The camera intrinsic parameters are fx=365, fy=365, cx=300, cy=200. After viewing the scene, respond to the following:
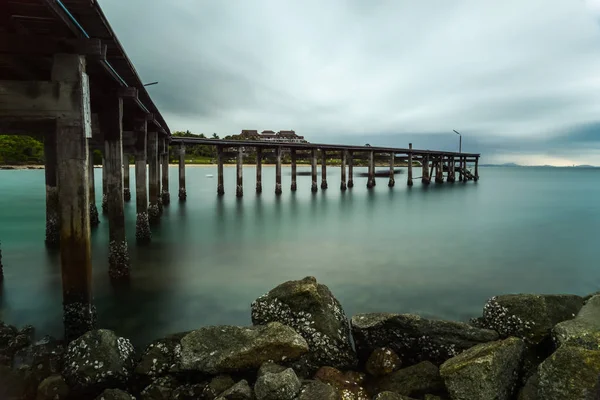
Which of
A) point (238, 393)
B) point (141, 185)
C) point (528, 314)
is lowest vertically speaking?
point (238, 393)

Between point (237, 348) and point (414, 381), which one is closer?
point (414, 381)

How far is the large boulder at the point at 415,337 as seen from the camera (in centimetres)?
496

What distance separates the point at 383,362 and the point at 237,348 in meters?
1.96

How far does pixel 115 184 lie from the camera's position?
9000 millimetres

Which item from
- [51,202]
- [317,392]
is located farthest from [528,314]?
[51,202]

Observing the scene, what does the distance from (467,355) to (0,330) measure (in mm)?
6900

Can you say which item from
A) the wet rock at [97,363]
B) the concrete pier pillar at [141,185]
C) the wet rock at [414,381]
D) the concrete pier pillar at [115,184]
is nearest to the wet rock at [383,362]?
the wet rock at [414,381]

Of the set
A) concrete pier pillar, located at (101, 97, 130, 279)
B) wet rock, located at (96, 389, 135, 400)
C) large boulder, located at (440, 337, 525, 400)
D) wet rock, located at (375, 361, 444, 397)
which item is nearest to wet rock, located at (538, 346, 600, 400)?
large boulder, located at (440, 337, 525, 400)

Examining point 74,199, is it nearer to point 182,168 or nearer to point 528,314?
point 528,314

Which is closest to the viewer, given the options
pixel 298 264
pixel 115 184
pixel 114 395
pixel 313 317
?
pixel 114 395

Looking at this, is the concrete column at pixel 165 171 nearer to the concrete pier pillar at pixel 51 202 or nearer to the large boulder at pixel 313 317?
the concrete pier pillar at pixel 51 202

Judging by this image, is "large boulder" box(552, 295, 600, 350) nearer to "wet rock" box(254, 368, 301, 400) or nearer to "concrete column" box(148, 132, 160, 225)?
"wet rock" box(254, 368, 301, 400)

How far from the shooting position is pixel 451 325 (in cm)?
516

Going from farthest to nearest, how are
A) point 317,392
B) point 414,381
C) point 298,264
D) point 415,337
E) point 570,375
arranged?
point 298,264, point 415,337, point 414,381, point 317,392, point 570,375
